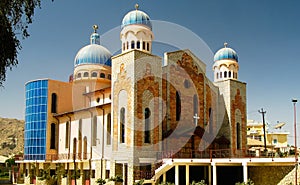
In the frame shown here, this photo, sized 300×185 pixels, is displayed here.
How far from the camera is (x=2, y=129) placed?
111m

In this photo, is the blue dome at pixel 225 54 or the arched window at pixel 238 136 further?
the blue dome at pixel 225 54

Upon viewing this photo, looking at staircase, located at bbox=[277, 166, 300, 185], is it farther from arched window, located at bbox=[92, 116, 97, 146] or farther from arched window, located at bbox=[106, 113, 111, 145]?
arched window, located at bbox=[92, 116, 97, 146]

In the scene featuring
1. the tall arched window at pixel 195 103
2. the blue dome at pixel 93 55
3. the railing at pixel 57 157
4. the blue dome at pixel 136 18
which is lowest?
the railing at pixel 57 157

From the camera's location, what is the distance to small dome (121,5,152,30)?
106 ft

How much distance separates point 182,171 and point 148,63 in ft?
32.4

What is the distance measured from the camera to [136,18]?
32.3 m

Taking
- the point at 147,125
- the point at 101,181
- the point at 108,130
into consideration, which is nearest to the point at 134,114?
the point at 147,125

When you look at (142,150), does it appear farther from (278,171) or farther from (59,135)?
(59,135)

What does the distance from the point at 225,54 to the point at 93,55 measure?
14402 mm

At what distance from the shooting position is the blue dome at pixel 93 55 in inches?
1689

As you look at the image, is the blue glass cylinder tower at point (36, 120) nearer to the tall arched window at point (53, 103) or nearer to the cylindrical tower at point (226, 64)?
the tall arched window at point (53, 103)

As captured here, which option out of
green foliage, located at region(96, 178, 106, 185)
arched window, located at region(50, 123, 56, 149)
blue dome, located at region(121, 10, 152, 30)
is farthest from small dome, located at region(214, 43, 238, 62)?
arched window, located at region(50, 123, 56, 149)

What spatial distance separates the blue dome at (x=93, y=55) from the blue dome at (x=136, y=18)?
34.8ft

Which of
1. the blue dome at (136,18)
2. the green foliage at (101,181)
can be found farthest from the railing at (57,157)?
the blue dome at (136,18)
